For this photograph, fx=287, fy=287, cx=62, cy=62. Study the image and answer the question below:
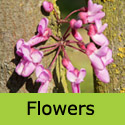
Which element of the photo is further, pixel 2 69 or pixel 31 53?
pixel 2 69

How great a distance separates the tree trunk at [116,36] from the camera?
4.51ft

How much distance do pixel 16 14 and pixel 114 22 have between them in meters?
0.47

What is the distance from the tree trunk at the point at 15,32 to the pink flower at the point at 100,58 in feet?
0.67

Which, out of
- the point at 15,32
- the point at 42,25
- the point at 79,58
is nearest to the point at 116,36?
the point at 42,25

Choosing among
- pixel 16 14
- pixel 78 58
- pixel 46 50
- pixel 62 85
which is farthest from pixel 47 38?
pixel 78 58

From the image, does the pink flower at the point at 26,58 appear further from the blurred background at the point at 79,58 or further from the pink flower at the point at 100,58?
the blurred background at the point at 79,58

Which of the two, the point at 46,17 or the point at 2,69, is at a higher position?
the point at 46,17

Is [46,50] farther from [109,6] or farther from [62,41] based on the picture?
[109,6]

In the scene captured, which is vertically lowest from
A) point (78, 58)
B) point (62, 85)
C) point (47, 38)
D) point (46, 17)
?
point (62, 85)

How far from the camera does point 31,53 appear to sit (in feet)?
3.97

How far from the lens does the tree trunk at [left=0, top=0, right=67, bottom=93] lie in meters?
1.26

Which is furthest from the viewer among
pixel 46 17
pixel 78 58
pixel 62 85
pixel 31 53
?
pixel 78 58

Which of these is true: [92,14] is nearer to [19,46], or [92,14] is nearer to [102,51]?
[102,51]

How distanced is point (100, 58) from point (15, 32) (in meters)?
0.39
